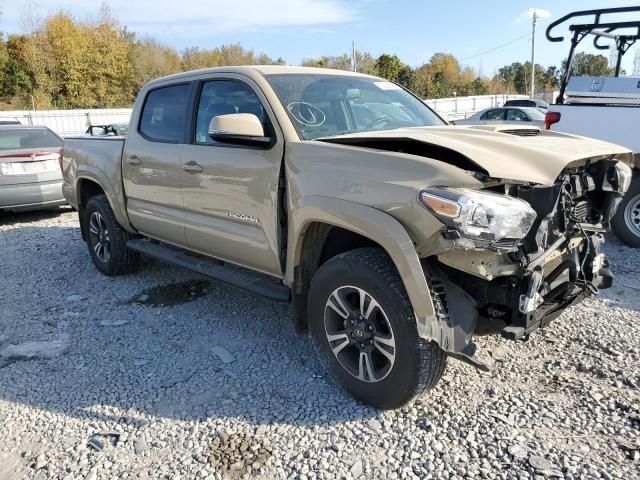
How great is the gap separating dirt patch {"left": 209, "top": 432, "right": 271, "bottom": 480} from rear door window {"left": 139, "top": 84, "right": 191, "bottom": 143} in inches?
98.5

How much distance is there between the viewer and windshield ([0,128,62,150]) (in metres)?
8.71

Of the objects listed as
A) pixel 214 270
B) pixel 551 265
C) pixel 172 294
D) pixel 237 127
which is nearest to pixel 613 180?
pixel 551 265

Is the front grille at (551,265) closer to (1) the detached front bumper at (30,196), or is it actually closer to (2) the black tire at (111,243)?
(2) the black tire at (111,243)

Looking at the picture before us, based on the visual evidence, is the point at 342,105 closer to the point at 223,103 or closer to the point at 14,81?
the point at 223,103

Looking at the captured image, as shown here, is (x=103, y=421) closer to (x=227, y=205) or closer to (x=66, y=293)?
(x=227, y=205)

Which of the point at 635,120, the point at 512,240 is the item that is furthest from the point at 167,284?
the point at 635,120

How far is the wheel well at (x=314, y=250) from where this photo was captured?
3.31 meters

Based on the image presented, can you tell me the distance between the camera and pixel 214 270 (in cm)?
414

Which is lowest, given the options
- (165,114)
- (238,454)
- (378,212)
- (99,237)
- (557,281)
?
(238,454)

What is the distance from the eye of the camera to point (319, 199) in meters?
3.07

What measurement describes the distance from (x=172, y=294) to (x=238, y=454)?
2673 millimetres

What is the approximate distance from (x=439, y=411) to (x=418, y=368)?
1.41ft

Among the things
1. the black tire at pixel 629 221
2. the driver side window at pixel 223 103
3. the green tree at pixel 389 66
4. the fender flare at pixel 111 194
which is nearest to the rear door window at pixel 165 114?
the driver side window at pixel 223 103

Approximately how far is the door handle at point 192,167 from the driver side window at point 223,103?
18 cm
